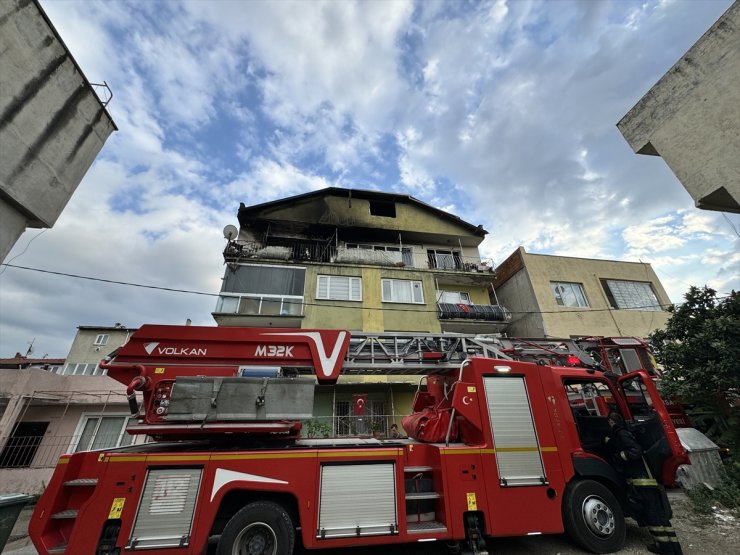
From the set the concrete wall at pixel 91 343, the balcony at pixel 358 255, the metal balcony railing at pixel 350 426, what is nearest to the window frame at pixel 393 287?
the balcony at pixel 358 255

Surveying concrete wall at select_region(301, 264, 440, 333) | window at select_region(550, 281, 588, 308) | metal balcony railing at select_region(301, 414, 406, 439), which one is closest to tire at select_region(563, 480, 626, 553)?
metal balcony railing at select_region(301, 414, 406, 439)

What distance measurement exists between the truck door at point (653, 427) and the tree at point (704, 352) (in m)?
4.68

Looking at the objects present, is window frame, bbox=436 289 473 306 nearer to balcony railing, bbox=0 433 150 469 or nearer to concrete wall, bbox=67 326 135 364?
balcony railing, bbox=0 433 150 469

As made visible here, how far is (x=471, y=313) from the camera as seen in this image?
18.9 meters

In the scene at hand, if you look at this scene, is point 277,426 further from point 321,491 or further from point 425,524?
point 425,524

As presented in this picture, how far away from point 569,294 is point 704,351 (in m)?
11.5

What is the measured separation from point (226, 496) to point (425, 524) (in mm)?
3282

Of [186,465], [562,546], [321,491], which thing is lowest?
[562,546]

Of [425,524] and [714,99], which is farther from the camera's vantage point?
[714,99]

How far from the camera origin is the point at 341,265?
1870 cm

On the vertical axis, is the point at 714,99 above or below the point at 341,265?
below

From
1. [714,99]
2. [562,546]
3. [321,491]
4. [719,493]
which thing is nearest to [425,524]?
[321,491]

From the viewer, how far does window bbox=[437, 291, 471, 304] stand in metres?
20.9

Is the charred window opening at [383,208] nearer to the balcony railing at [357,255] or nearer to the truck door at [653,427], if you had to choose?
the balcony railing at [357,255]
